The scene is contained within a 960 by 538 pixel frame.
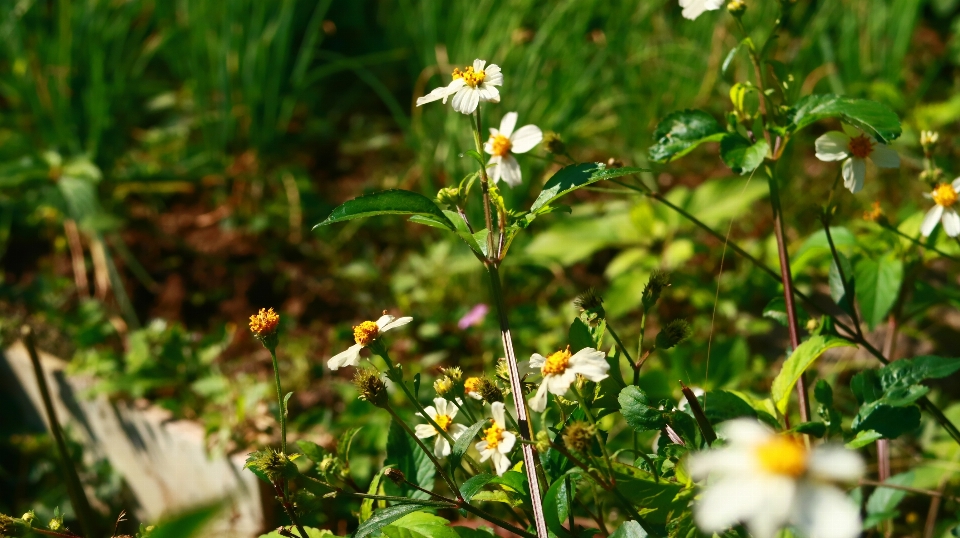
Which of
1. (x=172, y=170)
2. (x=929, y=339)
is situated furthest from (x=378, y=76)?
(x=929, y=339)

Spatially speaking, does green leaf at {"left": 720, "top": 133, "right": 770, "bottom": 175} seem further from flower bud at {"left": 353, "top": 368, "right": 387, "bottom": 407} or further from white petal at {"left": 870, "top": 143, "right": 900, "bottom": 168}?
flower bud at {"left": 353, "top": 368, "right": 387, "bottom": 407}

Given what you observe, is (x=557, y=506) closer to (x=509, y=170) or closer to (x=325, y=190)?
(x=509, y=170)

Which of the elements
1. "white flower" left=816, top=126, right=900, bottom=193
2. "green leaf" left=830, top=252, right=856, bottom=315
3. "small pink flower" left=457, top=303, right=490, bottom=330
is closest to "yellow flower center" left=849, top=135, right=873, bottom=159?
"white flower" left=816, top=126, right=900, bottom=193

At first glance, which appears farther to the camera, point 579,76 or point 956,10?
point 956,10

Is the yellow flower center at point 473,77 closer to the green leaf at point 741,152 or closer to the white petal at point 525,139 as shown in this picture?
the white petal at point 525,139

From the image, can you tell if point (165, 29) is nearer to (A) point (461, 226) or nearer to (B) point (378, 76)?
(B) point (378, 76)

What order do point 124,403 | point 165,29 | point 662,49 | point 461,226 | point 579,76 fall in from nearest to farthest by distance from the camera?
point 461,226
point 124,403
point 579,76
point 662,49
point 165,29
